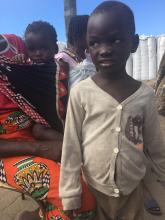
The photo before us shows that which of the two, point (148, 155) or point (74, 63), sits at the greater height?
Answer: point (74, 63)

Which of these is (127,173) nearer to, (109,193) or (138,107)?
(109,193)

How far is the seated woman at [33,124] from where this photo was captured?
6.99 ft

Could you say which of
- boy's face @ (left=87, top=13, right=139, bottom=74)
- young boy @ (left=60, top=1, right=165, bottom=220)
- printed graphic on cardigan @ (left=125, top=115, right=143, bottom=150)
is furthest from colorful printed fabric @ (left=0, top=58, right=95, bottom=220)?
boy's face @ (left=87, top=13, right=139, bottom=74)

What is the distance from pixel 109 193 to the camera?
1.86 m

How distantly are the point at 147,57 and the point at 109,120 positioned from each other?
972 cm

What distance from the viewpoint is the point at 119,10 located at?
1.75 meters

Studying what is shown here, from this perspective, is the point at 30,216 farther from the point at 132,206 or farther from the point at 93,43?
the point at 93,43

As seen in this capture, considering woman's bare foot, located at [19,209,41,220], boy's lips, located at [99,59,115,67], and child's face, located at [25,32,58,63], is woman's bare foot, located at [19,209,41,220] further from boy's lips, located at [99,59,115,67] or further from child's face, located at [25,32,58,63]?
boy's lips, located at [99,59,115,67]

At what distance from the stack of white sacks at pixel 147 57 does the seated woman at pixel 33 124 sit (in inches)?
353

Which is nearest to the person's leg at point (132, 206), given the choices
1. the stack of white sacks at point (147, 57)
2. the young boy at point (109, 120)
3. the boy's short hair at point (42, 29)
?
the young boy at point (109, 120)

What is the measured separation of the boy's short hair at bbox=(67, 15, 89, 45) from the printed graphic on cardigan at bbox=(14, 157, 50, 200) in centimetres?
101

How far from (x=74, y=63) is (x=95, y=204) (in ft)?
3.08

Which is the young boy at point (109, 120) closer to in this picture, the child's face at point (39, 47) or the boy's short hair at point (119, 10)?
the boy's short hair at point (119, 10)

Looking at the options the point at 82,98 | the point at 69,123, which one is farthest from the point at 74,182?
the point at 82,98
